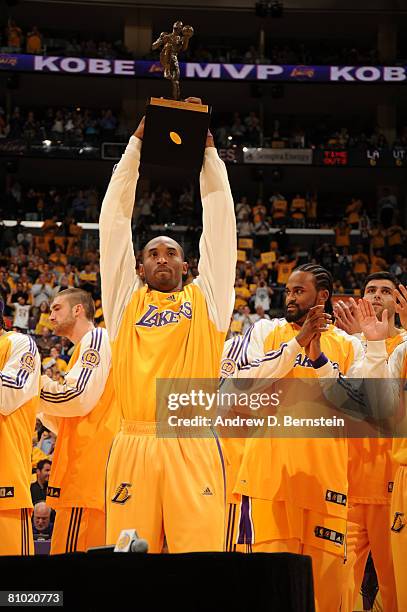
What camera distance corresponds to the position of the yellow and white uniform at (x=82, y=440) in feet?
18.7

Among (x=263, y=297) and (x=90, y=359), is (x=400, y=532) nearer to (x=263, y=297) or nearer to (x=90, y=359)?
(x=90, y=359)

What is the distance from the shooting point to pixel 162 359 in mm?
4145

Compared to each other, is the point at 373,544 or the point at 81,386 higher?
the point at 81,386

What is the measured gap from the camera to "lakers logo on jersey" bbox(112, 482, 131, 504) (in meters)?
3.96

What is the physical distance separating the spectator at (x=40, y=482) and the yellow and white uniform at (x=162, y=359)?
220 inches

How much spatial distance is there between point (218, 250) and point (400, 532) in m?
1.92

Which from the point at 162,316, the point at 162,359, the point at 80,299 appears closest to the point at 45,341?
the point at 80,299

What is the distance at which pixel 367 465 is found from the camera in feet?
18.9

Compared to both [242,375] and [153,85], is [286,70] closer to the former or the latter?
[153,85]

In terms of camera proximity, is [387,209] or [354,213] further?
[387,209]

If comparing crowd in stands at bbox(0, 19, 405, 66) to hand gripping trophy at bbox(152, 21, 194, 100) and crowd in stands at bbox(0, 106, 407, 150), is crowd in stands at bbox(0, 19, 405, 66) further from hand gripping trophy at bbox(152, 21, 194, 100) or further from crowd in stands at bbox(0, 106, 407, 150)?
hand gripping trophy at bbox(152, 21, 194, 100)

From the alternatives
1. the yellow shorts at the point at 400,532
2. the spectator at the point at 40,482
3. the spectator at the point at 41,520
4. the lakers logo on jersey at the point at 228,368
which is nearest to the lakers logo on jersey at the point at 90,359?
the lakers logo on jersey at the point at 228,368

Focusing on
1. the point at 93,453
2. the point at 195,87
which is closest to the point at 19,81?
the point at 195,87

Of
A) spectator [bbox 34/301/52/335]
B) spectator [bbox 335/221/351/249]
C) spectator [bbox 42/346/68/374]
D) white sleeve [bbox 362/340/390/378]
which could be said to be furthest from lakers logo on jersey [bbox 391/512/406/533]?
spectator [bbox 335/221/351/249]
